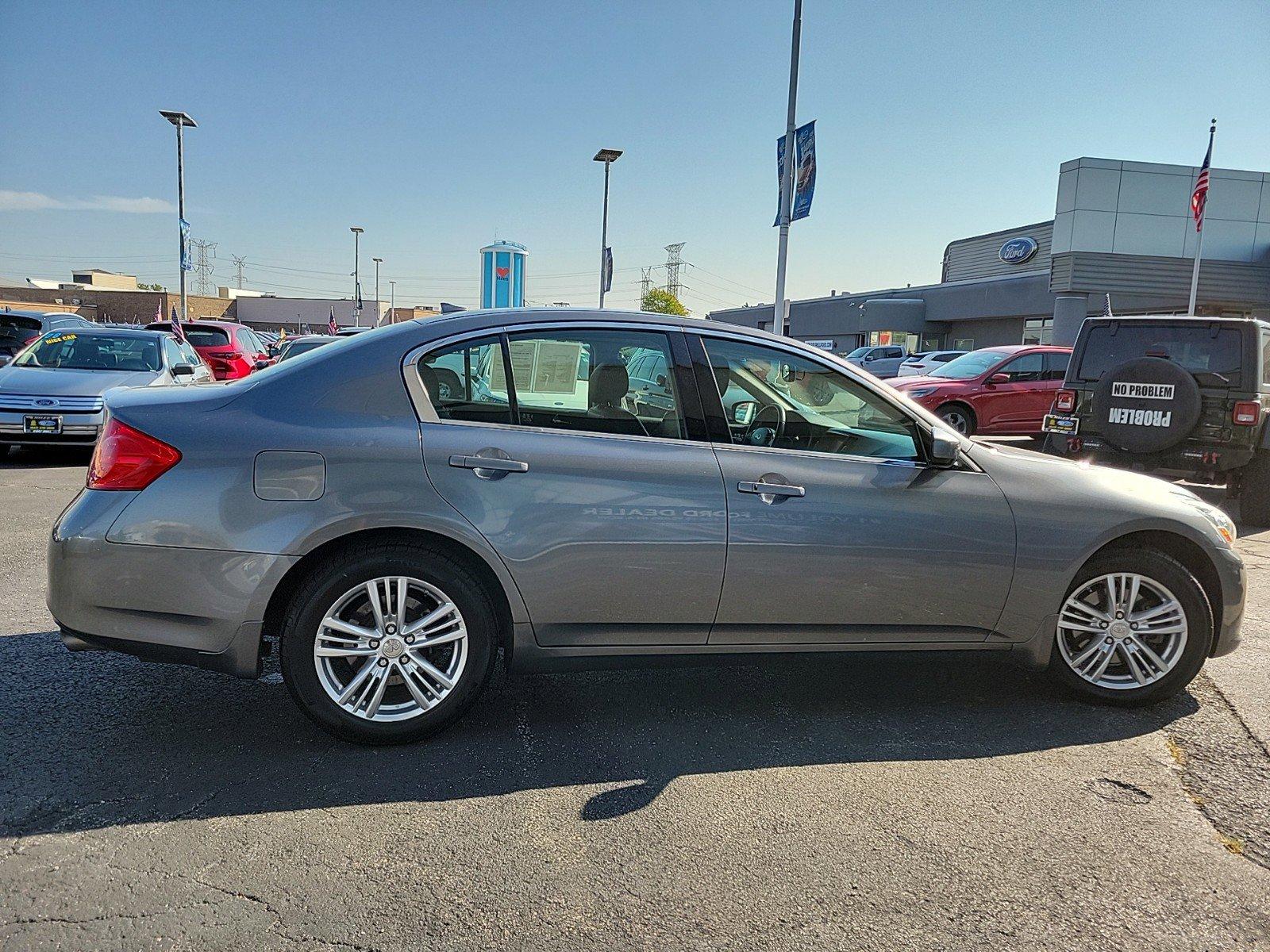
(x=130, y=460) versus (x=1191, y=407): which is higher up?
(x=1191, y=407)

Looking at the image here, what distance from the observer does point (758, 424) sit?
3863 millimetres

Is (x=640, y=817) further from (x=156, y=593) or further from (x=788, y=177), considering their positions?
(x=788, y=177)

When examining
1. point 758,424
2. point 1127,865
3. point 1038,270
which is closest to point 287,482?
point 758,424

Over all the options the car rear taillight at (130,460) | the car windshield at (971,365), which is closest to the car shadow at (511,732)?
the car rear taillight at (130,460)

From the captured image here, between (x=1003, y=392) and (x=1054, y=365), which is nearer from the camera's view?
(x=1003, y=392)

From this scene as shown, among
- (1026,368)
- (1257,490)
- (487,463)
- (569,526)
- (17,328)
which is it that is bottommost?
(1257,490)

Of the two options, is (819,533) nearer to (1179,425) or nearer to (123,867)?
(123,867)

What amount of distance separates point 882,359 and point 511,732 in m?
34.3

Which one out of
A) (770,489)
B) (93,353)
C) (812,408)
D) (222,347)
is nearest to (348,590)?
(770,489)

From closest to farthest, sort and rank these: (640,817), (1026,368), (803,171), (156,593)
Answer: (640,817) < (156,593) < (803,171) < (1026,368)

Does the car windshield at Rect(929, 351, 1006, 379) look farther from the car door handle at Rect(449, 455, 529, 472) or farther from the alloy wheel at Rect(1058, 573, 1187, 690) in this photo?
the car door handle at Rect(449, 455, 529, 472)

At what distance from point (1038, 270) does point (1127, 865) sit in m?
40.6

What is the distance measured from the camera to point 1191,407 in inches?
318

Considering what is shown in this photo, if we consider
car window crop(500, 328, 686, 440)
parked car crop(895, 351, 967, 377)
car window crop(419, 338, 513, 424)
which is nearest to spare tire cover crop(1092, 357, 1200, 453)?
car window crop(500, 328, 686, 440)
